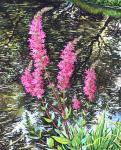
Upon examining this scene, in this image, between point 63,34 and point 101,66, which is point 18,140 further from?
point 63,34

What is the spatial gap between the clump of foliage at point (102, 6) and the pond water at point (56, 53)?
0.37 metres

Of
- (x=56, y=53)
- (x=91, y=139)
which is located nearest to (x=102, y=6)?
(x=56, y=53)

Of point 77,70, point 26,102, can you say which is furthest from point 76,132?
point 77,70

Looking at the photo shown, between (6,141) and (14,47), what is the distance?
4.20m

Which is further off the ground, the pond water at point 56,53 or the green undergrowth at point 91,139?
the green undergrowth at point 91,139

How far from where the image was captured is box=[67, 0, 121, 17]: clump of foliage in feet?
46.8

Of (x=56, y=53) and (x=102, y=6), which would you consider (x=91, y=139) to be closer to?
(x=56, y=53)

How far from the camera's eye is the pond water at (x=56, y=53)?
7.15 metres

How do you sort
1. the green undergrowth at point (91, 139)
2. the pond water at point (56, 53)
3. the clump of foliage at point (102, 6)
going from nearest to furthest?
the green undergrowth at point (91, 139)
the pond water at point (56, 53)
the clump of foliage at point (102, 6)

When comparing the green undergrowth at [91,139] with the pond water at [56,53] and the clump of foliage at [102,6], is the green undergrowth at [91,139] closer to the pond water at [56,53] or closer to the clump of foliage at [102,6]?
the pond water at [56,53]

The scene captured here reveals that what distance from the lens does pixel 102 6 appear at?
15.1 m

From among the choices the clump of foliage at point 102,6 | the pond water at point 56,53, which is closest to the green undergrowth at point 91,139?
the pond water at point 56,53

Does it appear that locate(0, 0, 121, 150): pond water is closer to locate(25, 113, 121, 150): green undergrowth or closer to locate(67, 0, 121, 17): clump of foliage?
locate(67, 0, 121, 17): clump of foliage

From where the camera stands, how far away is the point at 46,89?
26.3 ft
